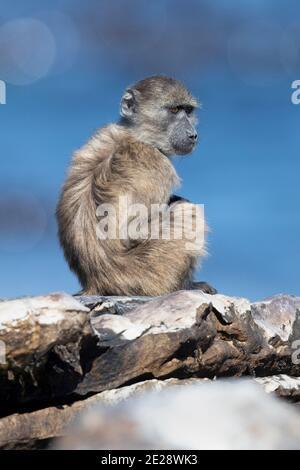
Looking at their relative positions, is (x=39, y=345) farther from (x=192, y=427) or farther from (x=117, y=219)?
(x=117, y=219)

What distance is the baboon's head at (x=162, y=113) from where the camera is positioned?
44.8 feet

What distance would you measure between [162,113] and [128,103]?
623 mm

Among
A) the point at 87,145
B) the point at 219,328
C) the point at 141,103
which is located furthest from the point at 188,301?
the point at 141,103

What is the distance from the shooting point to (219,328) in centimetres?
995

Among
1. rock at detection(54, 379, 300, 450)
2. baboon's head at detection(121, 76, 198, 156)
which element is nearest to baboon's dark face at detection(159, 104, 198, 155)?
baboon's head at detection(121, 76, 198, 156)

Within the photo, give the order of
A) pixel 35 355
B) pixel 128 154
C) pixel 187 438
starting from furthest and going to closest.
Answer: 1. pixel 128 154
2. pixel 35 355
3. pixel 187 438

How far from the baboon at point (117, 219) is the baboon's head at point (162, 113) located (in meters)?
0.79

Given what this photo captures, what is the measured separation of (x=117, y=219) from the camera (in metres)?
11.7

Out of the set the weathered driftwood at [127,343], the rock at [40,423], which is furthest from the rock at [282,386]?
the rock at [40,423]

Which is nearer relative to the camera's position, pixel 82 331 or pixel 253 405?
pixel 253 405

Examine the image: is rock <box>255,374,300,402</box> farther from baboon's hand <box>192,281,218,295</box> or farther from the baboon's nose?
the baboon's nose

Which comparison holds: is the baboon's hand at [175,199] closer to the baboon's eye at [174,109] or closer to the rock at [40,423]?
the baboon's eye at [174,109]

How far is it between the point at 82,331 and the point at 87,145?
18.6 feet

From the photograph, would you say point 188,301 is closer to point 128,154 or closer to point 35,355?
point 35,355
